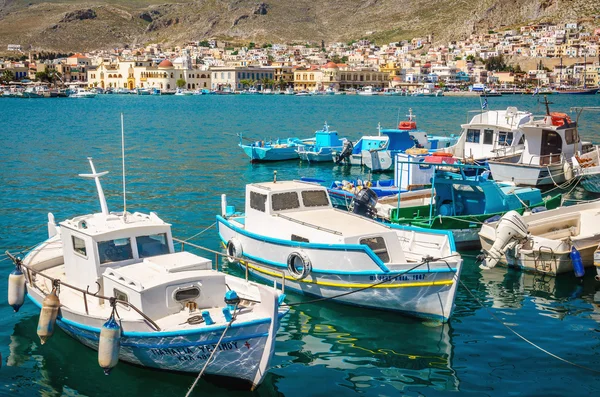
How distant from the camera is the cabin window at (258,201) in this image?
58.1 ft

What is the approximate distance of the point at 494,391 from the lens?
12.0m

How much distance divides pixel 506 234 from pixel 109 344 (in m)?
11.2

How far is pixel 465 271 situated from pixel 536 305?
111 inches

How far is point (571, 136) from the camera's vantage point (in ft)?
104

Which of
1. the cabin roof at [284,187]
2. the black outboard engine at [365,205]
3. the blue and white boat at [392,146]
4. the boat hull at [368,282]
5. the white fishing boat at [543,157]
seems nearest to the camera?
the boat hull at [368,282]

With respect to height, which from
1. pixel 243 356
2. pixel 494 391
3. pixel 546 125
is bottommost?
pixel 494 391

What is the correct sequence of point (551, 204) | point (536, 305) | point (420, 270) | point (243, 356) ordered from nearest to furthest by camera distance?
point (243, 356) → point (420, 270) → point (536, 305) → point (551, 204)

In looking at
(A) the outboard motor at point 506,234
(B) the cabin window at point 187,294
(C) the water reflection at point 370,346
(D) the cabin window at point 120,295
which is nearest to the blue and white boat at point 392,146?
(A) the outboard motor at point 506,234

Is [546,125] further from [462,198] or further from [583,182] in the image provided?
[462,198]

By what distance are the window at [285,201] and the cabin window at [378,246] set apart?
9.41 ft

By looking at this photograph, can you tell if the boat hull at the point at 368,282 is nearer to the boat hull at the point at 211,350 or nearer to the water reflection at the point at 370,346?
the water reflection at the point at 370,346

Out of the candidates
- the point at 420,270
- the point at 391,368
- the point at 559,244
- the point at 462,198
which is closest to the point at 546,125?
the point at 462,198

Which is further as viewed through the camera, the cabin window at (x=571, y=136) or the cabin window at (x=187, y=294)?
the cabin window at (x=571, y=136)

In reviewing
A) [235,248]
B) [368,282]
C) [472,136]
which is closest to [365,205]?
[235,248]
